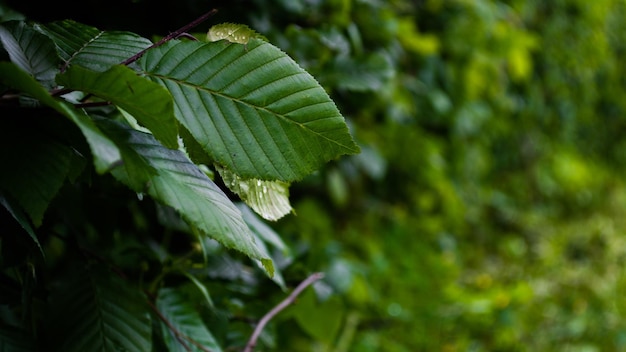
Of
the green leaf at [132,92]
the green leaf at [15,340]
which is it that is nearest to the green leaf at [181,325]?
the green leaf at [15,340]

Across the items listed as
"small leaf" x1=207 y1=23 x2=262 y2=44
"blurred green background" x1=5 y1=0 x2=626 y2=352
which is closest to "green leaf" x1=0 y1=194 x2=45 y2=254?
"small leaf" x1=207 y1=23 x2=262 y2=44

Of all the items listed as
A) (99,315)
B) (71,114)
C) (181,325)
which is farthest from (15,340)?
(71,114)

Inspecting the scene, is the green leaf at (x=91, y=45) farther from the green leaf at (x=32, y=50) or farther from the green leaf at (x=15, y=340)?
the green leaf at (x=15, y=340)

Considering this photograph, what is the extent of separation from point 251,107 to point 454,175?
8.06ft

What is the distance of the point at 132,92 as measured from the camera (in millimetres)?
521

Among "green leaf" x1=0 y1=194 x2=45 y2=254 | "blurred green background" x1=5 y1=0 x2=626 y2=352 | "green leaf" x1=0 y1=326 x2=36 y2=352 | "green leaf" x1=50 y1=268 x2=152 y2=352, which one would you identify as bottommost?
"green leaf" x1=0 y1=326 x2=36 y2=352

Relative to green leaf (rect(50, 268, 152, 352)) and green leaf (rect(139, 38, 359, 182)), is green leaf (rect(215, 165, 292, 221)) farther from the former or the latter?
green leaf (rect(50, 268, 152, 352))

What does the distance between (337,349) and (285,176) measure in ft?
5.49

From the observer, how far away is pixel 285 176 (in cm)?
61

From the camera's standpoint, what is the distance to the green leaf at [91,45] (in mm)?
617

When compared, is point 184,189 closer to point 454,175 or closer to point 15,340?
point 15,340

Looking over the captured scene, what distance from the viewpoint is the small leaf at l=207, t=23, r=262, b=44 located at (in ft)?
2.16

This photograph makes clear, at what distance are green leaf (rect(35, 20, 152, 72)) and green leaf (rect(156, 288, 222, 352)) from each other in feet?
1.28

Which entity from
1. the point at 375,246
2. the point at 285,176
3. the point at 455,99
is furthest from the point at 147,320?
the point at 455,99
